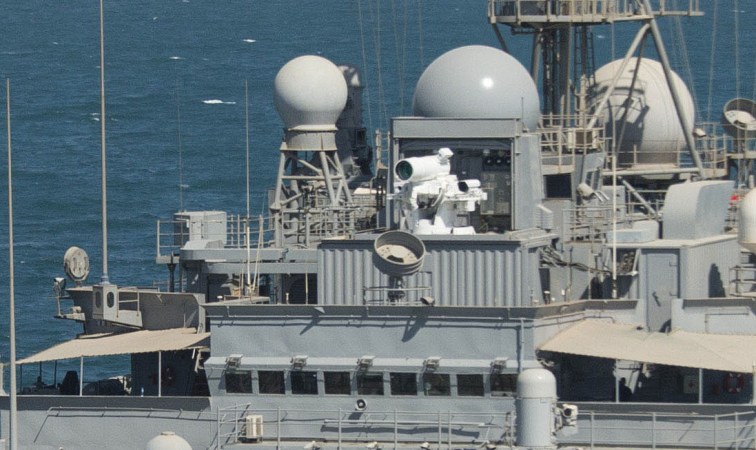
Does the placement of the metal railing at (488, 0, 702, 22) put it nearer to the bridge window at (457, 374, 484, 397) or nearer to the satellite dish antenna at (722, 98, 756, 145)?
the satellite dish antenna at (722, 98, 756, 145)

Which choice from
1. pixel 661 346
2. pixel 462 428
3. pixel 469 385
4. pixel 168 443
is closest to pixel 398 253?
pixel 469 385

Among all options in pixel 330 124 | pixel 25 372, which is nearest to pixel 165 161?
pixel 25 372

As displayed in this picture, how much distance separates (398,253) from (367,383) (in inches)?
111

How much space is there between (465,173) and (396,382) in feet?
18.1

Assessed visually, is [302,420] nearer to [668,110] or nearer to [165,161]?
[668,110]

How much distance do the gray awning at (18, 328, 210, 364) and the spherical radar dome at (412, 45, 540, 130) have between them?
716 cm

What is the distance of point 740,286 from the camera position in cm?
4847

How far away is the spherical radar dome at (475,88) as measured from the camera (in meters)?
46.2

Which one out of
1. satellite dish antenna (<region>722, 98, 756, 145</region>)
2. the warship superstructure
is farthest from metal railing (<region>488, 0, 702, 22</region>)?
satellite dish antenna (<region>722, 98, 756, 145</region>)

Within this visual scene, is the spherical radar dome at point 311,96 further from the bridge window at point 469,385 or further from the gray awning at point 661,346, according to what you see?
the bridge window at point 469,385

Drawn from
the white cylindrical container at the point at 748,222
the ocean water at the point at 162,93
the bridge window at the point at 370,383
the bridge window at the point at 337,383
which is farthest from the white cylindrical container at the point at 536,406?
the ocean water at the point at 162,93

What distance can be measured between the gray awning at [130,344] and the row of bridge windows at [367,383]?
2831mm

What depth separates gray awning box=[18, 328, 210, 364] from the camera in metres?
47.1

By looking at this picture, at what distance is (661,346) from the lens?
1698 inches
